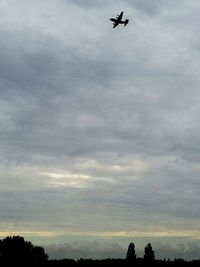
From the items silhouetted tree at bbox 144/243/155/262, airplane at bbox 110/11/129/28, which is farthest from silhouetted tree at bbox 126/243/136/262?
airplane at bbox 110/11/129/28

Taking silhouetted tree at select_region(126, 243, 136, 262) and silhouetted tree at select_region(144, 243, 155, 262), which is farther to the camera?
silhouetted tree at select_region(126, 243, 136, 262)

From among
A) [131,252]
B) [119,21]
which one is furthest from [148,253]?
[119,21]

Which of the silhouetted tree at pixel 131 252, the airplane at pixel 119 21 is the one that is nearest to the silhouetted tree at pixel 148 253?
the silhouetted tree at pixel 131 252

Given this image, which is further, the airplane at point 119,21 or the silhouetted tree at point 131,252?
the silhouetted tree at point 131,252

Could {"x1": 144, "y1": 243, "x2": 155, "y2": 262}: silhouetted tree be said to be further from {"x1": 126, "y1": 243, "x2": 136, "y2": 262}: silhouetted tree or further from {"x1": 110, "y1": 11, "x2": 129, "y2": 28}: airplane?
{"x1": 110, "y1": 11, "x2": 129, "y2": 28}: airplane

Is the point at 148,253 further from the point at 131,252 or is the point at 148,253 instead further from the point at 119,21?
the point at 119,21

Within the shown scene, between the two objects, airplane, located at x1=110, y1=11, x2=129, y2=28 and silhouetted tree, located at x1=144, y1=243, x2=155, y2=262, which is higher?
airplane, located at x1=110, y1=11, x2=129, y2=28

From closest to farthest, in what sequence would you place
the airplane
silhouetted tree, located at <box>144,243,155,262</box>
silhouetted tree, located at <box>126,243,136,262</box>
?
the airplane
silhouetted tree, located at <box>144,243,155,262</box>
silhouetted tree, located at <box>126,243,136,262</box>

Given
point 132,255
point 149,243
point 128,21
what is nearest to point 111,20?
point 128,21

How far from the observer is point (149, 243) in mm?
184125

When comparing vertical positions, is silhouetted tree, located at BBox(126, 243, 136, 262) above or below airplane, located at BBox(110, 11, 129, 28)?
below

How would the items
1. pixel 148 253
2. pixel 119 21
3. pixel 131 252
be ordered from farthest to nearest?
pixel 131 252
pixel 148 253
pixel 119 21

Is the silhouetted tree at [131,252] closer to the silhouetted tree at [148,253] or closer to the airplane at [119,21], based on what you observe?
the silhouetted tree at [148,253]

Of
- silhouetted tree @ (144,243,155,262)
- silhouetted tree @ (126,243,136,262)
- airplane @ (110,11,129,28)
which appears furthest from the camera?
silhouetted tree @ (126,243,136,262)
